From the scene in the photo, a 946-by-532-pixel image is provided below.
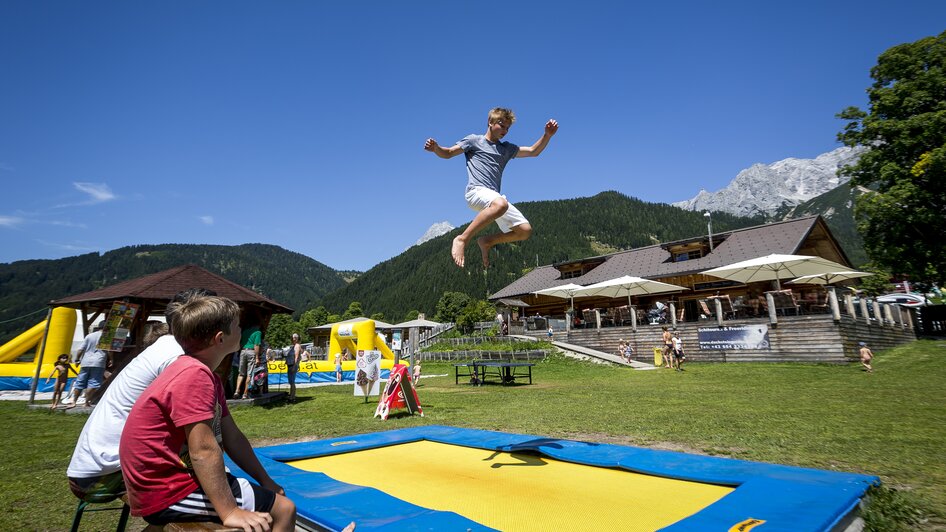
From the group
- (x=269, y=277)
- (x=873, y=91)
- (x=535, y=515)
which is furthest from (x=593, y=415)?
(x=269, y=277)

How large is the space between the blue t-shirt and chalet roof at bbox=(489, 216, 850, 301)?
23218 millimetres

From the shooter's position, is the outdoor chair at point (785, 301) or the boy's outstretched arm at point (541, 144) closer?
the boy's outstretched arm at point (541, 144)

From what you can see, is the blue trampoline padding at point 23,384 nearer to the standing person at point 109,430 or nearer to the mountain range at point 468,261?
the standing person at point 109,430

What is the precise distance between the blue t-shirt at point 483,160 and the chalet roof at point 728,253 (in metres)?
23.2

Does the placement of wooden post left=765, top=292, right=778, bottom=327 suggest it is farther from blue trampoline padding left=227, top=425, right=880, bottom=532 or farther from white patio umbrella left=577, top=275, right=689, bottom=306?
blue trampoline padding left=227, top=425, right=880, bottom=532

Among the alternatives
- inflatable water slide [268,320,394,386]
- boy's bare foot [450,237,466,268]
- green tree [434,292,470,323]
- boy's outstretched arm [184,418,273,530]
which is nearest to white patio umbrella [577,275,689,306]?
inflatable water slide [268,320,394,386]

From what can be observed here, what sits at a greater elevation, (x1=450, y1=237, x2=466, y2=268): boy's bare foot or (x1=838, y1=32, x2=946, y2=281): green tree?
(x1=838, y1=32, x2=946, y2=281): green tree

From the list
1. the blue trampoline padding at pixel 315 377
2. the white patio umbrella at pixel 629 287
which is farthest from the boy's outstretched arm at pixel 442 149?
the white patio umbrella at pixel 629 287

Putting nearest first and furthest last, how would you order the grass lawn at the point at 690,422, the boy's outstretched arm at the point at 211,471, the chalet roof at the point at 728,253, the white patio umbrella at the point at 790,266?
the boy's outstretched arm at the point at 211,471 → the grass lawn at the point at 690,422 → the white patio umbrella at the point at 790,266 → the chalet roof at the point at 728,253

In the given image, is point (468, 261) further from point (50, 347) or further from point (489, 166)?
point (489, 166)

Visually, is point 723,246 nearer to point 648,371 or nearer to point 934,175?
point 934,175

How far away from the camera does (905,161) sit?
19.6m

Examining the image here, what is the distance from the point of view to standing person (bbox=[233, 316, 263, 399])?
400 inches

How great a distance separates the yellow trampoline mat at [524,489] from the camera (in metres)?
2.85
